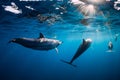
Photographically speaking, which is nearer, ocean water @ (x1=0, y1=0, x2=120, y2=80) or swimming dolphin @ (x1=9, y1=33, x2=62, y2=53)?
swimming dolphin @ (x1=9, y1=33, x2=62, y2=53)

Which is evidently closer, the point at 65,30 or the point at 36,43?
the point at 36,43

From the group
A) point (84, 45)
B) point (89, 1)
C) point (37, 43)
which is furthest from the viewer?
point (89, 1)

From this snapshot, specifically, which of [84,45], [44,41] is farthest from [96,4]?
[44,41]

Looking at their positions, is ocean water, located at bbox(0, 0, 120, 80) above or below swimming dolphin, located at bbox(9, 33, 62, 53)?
below

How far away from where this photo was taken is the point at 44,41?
5570mm

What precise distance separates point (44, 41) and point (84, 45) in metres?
1.51

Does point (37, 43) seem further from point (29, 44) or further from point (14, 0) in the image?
point (14, 0)

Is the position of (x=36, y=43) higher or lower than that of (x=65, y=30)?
higher

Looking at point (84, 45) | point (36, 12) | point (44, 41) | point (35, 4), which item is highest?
point (44, 41)

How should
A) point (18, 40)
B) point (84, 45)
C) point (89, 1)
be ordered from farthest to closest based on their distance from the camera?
point (89, 1)
point (84, 45)
point (18, 40)

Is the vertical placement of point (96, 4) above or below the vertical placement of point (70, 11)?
above

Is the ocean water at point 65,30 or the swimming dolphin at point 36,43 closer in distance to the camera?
the swimming dolphin at point 36,43

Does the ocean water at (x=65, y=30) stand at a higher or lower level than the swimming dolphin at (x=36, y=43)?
lower

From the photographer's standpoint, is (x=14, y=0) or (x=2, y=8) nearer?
(x=14, y=0)
